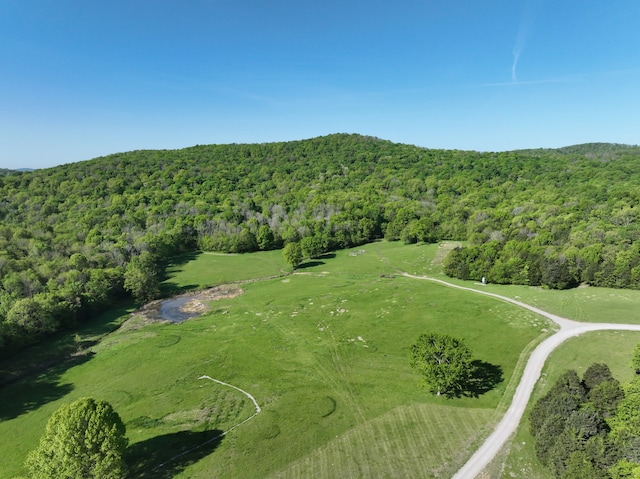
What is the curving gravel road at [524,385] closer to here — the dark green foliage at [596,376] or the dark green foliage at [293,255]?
the dark green foliage at [596,376]

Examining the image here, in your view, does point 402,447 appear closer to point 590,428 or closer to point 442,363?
point 442,363

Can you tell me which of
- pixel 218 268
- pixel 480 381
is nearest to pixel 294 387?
pixel 480 381

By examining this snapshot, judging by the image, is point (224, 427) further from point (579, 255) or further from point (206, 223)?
point (206, 223)

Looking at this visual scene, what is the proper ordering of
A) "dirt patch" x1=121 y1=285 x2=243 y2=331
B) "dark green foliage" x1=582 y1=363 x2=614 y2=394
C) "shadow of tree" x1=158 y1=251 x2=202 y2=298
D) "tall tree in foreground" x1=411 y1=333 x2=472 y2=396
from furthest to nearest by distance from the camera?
"shadow of tree" x1=158 y1=251 x2=202 y2=298 → "dirt patch" x1=121 y1=285 x2=243 y2=331 → "tall tree in foreground" x1=411 y1=333 x2=472 y2=396 → "dark green foliage" x1=582 y1=363 x2=614 y2=394

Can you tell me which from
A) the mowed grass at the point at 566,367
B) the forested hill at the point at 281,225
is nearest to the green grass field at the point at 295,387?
the mowed grass at the point at 566,367

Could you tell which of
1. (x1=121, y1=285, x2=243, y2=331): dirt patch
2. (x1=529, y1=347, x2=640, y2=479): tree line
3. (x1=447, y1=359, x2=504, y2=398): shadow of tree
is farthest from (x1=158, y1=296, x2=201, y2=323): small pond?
(x1=529, y1=347, x2=640, y2=479): tree line

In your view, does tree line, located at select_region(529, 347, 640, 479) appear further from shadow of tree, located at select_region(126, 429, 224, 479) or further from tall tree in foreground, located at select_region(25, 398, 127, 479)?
tall tree in foreground, located at select_region(25, 398, 127, 479)
